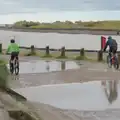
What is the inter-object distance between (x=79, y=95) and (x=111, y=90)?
1565 mm

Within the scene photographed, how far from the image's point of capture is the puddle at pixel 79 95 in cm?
1287

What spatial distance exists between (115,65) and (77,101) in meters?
10.0

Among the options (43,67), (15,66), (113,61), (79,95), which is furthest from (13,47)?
(79,95)

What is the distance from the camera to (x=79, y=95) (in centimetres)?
1441

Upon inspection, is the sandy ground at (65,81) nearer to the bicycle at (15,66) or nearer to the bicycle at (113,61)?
the bicycle at (15,66)

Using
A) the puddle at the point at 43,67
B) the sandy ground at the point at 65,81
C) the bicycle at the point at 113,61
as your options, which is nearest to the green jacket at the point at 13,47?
the sandy ground at the point at 65,81

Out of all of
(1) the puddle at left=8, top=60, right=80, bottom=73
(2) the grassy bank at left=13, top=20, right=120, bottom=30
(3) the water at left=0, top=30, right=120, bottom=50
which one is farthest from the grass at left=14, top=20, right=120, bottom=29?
(1) the puddle at left=8, top=60, right=80, bottom=73

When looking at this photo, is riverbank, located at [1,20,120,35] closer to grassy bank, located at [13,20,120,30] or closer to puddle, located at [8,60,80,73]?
grassy bank, located at [13,20,120,30]

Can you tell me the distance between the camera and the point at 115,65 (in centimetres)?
2308

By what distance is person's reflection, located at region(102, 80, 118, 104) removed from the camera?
14204 mm

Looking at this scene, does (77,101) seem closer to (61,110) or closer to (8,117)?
(61,110)

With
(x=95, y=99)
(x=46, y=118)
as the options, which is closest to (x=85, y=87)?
(x=95, y=99)

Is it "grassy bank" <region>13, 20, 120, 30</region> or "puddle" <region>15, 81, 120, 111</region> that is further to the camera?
"grassy bank" <region>13, 20, 120, 30</region>

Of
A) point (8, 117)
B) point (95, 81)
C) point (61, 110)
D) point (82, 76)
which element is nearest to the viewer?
point (8, 117)
